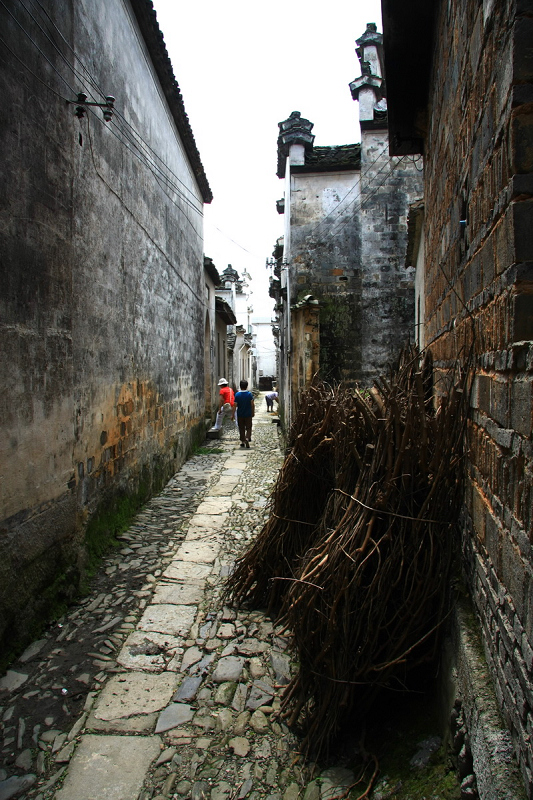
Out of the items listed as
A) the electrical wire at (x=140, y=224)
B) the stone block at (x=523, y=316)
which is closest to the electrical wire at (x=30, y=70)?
the electrical wire at (x=140, y=224)

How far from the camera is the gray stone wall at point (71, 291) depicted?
3.07m

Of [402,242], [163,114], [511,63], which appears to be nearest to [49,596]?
[511,63]

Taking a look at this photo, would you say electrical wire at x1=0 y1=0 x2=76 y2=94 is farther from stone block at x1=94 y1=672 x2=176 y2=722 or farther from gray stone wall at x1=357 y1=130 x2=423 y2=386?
gray stone wall at x1=357 y1=130 x2=423 y2=386

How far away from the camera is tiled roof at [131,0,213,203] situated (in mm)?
6145

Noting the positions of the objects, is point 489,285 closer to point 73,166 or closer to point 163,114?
point 73,166

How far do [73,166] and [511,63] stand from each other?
3.35 metres

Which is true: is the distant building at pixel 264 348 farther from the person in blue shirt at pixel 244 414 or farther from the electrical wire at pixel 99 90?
the electrical wire at pixel 99 90

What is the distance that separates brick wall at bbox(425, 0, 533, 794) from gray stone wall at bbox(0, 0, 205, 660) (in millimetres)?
2449

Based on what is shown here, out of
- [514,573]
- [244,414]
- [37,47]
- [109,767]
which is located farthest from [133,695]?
→ [244,414]

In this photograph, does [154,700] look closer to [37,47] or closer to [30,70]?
[30,70]

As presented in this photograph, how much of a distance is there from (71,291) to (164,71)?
17.0 feet

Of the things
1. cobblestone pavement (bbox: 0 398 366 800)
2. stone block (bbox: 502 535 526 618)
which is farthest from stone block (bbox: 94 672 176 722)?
stone block (bbox: 502 535 526 618)

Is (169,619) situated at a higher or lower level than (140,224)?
lower

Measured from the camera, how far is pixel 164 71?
7398 millimetres
